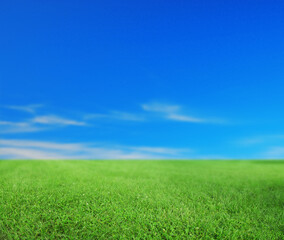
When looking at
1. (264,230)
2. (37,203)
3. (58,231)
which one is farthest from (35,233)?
(264,230)

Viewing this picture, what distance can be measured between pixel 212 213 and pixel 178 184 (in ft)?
7.67

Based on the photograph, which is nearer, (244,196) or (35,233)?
(35,233)

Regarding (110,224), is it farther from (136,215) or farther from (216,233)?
(216,233)

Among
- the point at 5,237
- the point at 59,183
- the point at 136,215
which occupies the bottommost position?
the point at 5,237

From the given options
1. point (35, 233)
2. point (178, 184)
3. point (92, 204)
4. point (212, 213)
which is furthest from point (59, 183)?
point (212, 213)

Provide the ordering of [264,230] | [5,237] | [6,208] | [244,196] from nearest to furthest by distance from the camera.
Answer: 1. [5,237]
2. [264,230]
3. [6,208]
4. [244,196]

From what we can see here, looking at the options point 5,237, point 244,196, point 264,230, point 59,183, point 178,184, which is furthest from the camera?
point 178,184

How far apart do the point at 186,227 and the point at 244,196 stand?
2628 mm

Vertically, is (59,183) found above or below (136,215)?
above

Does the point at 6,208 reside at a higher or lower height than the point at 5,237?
higher

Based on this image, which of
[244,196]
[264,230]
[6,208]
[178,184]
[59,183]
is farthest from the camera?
[178,184]

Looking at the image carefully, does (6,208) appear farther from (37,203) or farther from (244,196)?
(244,196)

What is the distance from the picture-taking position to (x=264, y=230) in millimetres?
4574

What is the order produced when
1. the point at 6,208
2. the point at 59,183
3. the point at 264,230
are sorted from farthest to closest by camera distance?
1. the point at 59,183
2. the point at 6,208
3. the point at 264,230
